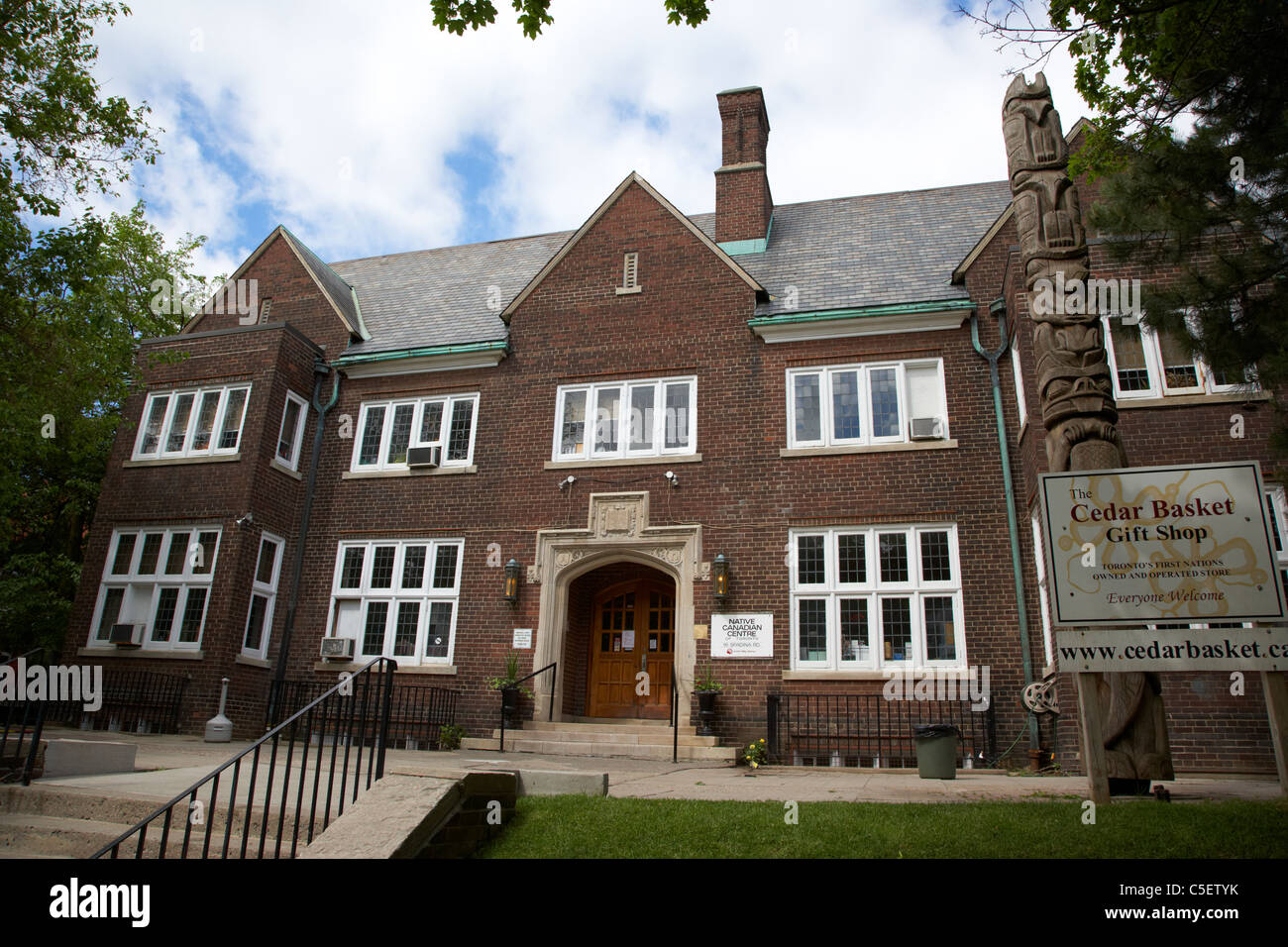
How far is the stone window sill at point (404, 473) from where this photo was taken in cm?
1666

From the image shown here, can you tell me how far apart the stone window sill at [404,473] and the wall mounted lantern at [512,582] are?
210 cm

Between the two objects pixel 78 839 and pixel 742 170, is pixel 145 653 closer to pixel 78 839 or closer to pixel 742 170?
pixel 78 839

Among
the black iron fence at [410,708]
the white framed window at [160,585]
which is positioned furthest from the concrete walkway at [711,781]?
the white framed window at [160,585]

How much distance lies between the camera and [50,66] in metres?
12.6

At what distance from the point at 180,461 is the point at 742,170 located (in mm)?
12541

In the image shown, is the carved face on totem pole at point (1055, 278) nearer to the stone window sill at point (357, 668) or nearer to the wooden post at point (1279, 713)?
the wooden post at point (1279, 713)

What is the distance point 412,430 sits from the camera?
57.2ft

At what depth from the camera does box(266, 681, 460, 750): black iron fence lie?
1502 cm

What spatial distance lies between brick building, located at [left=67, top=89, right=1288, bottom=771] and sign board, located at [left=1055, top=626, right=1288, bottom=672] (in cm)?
628

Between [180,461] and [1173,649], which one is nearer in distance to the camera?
[1173,649]

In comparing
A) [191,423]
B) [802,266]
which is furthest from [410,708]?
[802,266]

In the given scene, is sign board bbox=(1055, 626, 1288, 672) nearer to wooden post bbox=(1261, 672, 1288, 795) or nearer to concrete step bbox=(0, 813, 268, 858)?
wooden post bbox=(1261, 672, 1288, 795)
